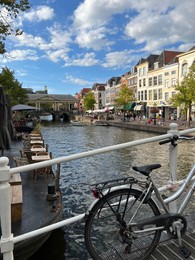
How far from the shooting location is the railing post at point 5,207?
6.43 feet

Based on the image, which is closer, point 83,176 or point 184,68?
point 83,176

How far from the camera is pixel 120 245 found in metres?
2.63

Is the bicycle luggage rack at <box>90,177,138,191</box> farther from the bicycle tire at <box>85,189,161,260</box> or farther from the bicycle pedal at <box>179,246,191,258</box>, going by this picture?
the bicycle pedal at <box>179,246,191,258</box>

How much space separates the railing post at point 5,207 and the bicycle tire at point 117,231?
2.32 feet

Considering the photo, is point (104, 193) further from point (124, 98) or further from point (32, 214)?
point (124, 98)

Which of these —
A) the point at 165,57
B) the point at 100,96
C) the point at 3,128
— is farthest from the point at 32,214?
the point at 100,96

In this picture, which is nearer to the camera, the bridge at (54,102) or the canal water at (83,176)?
the canal water at (83,176)

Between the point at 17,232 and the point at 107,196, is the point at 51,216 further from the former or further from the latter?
the point at 107,196

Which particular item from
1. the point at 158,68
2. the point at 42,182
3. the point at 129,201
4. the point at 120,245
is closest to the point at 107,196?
the point at 129,201

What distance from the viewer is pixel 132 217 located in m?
2.50

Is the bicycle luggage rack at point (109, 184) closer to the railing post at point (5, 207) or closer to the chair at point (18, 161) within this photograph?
the railing post at point (5, 207)

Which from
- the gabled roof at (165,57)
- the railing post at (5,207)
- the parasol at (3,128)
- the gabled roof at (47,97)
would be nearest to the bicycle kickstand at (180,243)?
the railing post at (5,207)

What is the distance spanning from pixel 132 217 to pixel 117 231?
9.7 inches

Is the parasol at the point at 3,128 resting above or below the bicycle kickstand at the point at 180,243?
above
